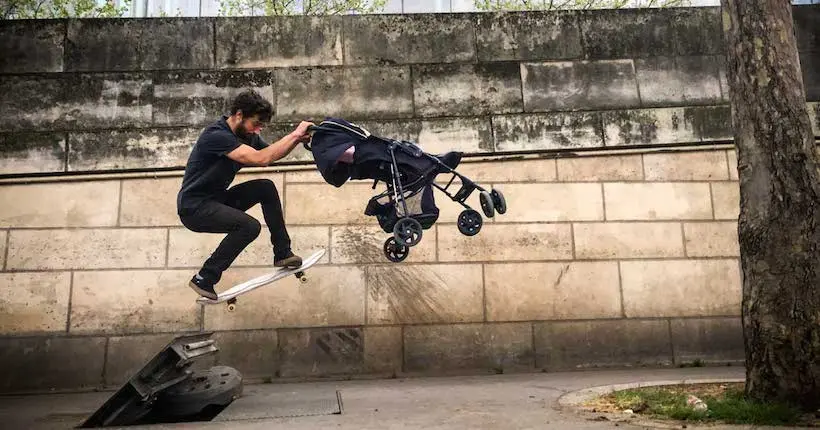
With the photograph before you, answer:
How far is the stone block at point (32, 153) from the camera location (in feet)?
27.1

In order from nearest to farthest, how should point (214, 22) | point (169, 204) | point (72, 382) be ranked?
point (72, 382), point (169, 204), point (214, 22)

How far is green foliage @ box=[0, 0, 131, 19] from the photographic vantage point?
34.9ft

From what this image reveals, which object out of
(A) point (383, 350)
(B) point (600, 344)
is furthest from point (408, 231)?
(B) point (600, 344)

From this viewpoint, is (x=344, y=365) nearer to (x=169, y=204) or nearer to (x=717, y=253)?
(x=169, y=204)

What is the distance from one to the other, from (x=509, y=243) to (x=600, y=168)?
1891 millimetres

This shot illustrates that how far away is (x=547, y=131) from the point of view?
873 centimetres

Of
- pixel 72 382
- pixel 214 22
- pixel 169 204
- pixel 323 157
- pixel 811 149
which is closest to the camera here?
pixel 323 157

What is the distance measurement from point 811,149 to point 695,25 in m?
4.48

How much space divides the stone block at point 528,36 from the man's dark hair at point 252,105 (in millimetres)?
4813

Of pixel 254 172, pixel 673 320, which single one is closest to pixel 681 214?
pixel 673 320

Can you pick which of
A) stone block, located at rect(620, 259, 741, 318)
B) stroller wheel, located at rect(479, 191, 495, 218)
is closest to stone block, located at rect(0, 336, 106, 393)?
stroller wheel, located at rect(479, 191, 495, 218)

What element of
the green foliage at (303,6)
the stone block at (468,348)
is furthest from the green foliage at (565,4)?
the stone block at (468,348)

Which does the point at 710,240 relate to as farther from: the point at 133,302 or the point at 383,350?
the point at 133,302

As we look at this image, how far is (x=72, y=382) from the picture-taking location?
7.75 metres
